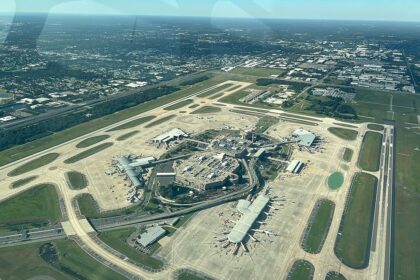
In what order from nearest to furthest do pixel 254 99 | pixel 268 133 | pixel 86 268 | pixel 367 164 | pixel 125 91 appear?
pixel 86 268
pixel 367 164
pixel 268 133
pixel 254 99
pixel 125 91

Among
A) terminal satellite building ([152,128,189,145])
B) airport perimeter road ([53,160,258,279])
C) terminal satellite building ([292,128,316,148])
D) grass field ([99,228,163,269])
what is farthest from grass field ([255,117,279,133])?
grass field ([99,228,163,269])

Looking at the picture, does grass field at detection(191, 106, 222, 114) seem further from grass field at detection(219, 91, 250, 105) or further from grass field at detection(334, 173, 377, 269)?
grass field at detection(334, 173, 377, 269)

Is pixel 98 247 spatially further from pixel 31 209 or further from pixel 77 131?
pixel 77 131

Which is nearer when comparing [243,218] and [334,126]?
[243,218]

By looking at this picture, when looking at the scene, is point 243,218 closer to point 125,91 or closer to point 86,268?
point 86,268

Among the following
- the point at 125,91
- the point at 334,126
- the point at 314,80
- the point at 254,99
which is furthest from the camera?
the point at 314,80

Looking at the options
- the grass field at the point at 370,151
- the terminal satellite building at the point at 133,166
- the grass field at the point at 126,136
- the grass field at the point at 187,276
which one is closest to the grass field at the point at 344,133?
the grass field at the point at 370,151

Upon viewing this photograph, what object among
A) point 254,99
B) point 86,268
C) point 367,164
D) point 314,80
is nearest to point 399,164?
point 367,164
